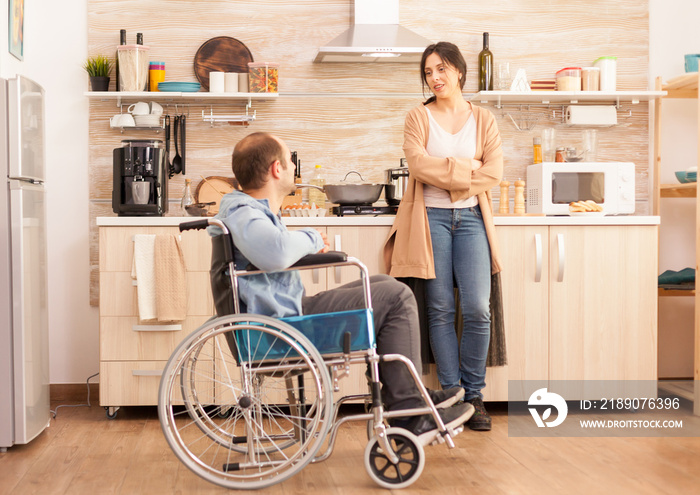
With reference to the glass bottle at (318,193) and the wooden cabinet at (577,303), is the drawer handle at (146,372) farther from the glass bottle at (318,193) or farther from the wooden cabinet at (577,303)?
the wooden cabinet at (577,303)

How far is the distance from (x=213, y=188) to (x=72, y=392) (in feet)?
3.93

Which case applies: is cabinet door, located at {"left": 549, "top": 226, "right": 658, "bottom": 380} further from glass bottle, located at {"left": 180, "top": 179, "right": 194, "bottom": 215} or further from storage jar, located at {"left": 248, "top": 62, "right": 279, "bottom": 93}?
glass bottle, located at {"left": 180, "top": 179, "right": 194, "bottom": 215}

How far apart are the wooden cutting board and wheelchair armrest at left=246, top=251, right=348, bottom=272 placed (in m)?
1.61

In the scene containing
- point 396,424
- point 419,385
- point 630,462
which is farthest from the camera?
point 630,462

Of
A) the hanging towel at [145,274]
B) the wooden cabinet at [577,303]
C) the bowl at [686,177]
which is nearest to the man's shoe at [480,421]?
the wooden cabinet at [577,303]

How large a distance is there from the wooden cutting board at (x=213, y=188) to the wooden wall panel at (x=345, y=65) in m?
0.07

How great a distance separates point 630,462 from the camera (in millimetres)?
2439

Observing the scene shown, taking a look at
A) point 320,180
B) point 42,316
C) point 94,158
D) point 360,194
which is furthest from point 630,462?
point 94,158

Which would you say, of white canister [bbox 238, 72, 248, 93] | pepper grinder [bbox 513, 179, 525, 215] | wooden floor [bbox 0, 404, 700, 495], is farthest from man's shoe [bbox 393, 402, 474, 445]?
white canister [bbox 238, 72, 248, 93]

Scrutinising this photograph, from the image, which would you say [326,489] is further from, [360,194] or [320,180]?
[320,180]

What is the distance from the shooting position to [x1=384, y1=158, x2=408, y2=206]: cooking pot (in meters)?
3.35

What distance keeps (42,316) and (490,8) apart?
2.55 m

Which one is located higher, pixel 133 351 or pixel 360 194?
pixel 360 194

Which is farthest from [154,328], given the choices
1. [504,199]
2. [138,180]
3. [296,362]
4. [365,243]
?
[504,199]
